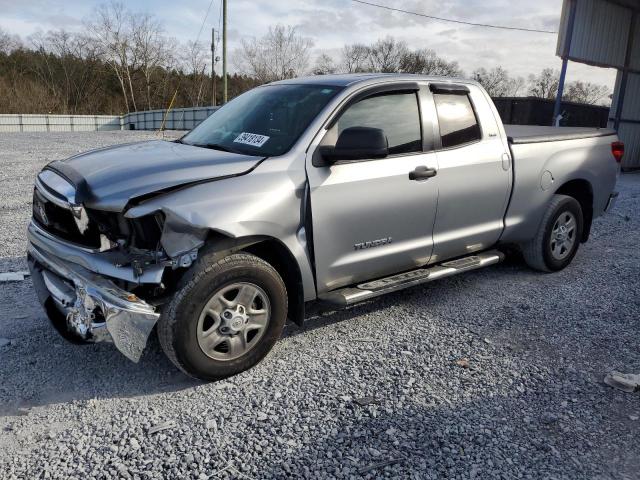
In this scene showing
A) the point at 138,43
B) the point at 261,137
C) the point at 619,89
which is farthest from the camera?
the point at 138,43

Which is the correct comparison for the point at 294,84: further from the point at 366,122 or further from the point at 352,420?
the point at 352,420

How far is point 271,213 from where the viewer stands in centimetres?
324

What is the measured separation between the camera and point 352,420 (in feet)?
9.50

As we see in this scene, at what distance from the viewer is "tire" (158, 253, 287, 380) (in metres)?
2.98

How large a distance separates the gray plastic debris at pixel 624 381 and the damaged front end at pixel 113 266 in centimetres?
269

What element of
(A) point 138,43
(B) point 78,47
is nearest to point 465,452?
(A) point 138,43

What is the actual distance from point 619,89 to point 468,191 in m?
13.3

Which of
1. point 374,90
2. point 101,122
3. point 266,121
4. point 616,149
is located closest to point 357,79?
point 374,90

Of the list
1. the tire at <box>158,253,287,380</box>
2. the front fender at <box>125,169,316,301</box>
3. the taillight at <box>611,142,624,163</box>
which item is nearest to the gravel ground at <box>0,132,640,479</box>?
the tire at <box>158,253,287,380</box>

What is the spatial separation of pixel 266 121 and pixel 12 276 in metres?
2.81

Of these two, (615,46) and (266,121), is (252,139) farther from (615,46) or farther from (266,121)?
(615,46)

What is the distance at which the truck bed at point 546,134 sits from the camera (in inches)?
191

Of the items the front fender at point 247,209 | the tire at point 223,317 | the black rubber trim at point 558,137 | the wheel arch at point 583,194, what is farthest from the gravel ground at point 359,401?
the black rubber trim at point 558,137

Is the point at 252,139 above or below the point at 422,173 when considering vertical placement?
above
